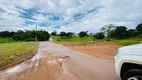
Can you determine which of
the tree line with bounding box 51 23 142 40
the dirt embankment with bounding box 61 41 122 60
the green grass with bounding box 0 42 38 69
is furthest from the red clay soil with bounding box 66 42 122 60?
the tree line with bounding box 51 23 142 40

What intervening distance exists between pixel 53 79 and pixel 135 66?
2878mm

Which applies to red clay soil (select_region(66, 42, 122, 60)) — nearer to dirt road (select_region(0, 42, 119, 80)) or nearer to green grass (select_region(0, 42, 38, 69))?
dirt road (select_region(0, 42, 119, 80))

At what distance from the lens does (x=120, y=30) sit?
198 feet

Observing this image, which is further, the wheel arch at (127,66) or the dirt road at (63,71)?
the dirt road at (63,71)

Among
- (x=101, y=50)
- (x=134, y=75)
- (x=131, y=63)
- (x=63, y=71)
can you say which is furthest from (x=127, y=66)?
(x=101, y=50)

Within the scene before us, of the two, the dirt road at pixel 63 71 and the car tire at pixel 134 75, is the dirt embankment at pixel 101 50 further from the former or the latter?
the car tire at pixel 134 75

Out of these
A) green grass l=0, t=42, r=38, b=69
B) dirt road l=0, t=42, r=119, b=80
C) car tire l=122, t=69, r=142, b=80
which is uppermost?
car tire l=122, t=69, r=142, b=80

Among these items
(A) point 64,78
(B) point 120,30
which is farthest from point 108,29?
(A) point 64,78

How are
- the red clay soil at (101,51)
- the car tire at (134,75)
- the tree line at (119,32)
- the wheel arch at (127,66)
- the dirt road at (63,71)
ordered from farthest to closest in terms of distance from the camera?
the tree line at (119,32) → the red clay soil at (101,51) → the dirt road at (63,71) → the wheel arch at (127,66) → the car tire at (134,75)

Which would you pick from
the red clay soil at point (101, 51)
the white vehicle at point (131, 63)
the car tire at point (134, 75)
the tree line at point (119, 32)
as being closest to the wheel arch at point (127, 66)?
the white vehicle at point (131, 63)

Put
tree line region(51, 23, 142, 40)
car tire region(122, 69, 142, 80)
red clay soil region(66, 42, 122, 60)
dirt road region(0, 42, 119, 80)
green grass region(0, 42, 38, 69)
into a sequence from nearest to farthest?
car tire region(122, 69, 142, 80)
dirt road region(0, 42, 119, 80)
green grass region(0, 42, 38, 69)
red clay soil region(66, 42, 122, 60)
tree line region(51, 23, 142, 40)

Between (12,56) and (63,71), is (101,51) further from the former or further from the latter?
(63,71)

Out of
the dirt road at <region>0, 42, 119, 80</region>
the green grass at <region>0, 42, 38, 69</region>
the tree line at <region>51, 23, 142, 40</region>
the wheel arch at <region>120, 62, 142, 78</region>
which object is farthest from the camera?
the tree line at <region>51, 23, 142, 40</region>

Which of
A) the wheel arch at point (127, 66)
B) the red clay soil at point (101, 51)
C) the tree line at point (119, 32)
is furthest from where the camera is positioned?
the tree line at point (119, 32)
